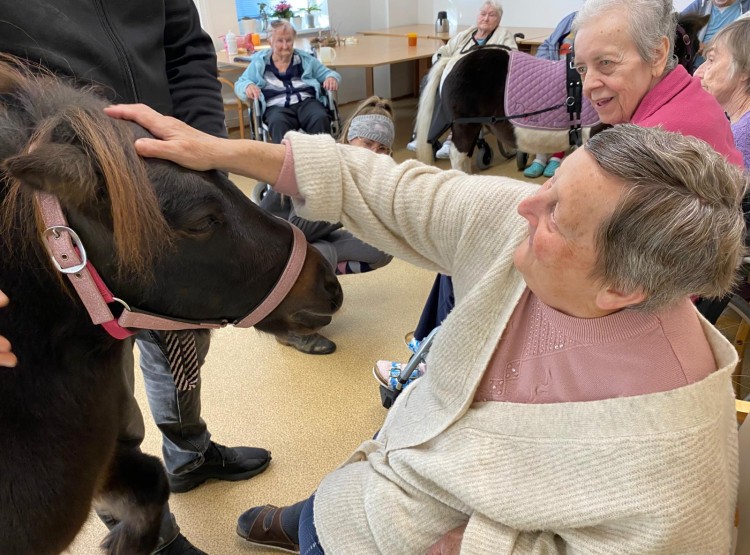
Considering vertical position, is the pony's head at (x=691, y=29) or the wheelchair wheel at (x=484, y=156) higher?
the pony's head at (x=691, y=29)

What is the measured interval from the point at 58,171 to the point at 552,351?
29.3 inches

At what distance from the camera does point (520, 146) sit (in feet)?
12.2

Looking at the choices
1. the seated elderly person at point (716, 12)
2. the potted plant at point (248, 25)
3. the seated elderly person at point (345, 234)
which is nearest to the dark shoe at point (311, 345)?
the seated elderly person at point (345, 234)

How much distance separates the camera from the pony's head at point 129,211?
2.35 feet

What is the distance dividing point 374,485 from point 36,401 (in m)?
0.56

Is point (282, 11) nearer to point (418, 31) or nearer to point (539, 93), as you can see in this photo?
point (418, 31)

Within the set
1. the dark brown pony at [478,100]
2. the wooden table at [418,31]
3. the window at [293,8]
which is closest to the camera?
→ the dark brown pony at [478,100]

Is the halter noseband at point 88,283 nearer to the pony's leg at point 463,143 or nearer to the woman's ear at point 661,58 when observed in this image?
the woman's ear at point 661,58

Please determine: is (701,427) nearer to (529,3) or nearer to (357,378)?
(357,378)

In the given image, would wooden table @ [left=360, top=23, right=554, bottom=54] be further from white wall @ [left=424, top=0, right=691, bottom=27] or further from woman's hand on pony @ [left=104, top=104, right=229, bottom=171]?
woman's hand on pony @ [left=104, top=104, right=229, bottom=171]

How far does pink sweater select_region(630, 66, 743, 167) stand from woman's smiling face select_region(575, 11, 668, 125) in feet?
0.14

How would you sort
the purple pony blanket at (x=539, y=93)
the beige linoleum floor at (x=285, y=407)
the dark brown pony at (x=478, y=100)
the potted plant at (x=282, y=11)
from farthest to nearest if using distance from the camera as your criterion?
the potted plant at (x=282, y=11) < the dark brown pony at (x=478, y=100) < the purple pony blanket at (x=539, y=93) < the beige linoleum floor at (x=285, y=407)

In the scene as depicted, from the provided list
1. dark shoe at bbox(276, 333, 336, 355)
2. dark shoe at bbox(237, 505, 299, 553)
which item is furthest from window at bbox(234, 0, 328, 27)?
dark shoe at bbox(237, 505, 299, 553)

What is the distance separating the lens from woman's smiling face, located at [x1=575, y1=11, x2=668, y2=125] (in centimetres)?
152
